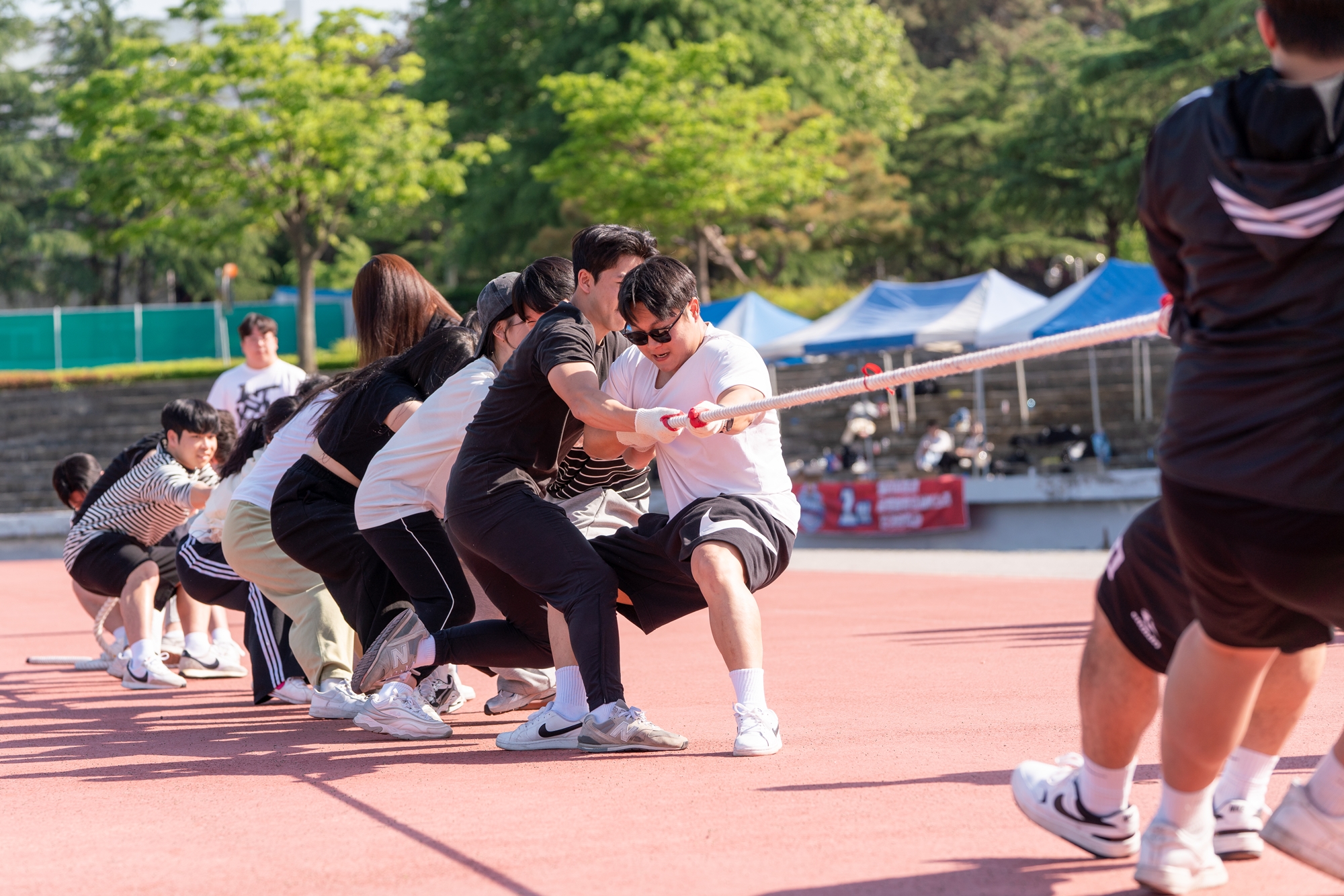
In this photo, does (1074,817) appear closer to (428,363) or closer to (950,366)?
(950,366)

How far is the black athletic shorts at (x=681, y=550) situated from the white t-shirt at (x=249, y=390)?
506 centimetres

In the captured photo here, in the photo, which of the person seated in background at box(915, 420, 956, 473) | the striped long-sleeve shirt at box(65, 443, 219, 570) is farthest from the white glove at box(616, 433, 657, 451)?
the person seated in background at box(915, 420, 956, 473)

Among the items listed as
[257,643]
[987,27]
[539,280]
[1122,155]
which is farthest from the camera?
[987,27]

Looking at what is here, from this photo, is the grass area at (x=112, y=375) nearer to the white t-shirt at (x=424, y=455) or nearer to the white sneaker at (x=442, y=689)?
the white sneaker at (x=442, y=689)

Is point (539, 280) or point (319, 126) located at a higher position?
point (319, 126)

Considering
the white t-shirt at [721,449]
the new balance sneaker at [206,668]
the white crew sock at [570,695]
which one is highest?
the white t-shirt at [721,449]

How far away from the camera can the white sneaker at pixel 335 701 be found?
19.5ft

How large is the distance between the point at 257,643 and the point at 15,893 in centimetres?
335

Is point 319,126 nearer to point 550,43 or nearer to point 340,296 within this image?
point 550,43

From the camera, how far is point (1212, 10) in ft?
102

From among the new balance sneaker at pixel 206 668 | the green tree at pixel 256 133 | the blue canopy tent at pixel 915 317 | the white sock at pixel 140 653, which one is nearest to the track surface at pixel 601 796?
the white sock at pixel 140 653

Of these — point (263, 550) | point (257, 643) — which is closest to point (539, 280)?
point (263, 550)

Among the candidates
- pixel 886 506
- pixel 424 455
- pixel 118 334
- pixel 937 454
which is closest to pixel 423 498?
pixel 424 455

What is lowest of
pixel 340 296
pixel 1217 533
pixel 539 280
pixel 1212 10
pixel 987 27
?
pixel 1217 533
